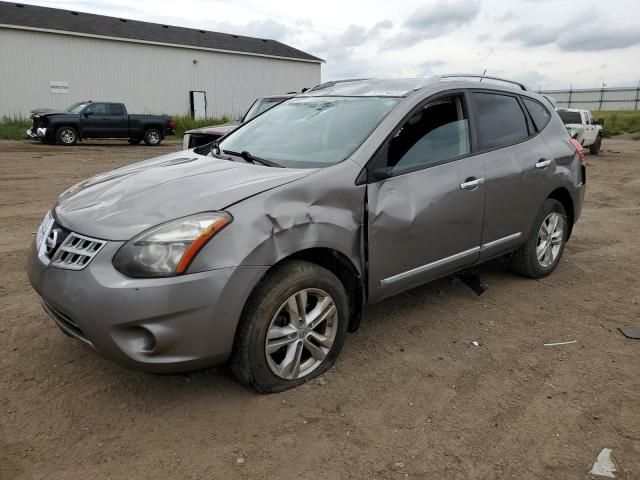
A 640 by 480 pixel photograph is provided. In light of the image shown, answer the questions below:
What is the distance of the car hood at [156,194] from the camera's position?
105 inches

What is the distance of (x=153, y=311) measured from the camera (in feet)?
8.05

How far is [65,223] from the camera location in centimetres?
282

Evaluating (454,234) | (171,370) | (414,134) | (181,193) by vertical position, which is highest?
(414,134)

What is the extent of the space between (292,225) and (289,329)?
22.6 inches

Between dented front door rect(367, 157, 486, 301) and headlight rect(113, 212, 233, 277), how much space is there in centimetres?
106

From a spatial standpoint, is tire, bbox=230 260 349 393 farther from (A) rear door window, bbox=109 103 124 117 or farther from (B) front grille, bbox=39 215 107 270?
(A) rear door window, bbox=109 103 124 117

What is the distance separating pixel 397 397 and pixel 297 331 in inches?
26.5

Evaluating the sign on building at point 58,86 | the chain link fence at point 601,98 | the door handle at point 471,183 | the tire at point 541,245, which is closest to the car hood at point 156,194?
the door handle at point 471,183

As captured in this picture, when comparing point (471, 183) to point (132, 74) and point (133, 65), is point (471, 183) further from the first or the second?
point (133, 65)

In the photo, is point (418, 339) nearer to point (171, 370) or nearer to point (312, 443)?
point (312, 443)

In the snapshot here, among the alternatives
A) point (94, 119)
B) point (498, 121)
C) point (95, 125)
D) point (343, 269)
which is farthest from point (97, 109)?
point (343, 269)

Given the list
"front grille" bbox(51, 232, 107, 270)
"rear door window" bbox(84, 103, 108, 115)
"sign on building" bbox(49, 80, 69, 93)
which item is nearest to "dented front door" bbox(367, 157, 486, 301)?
"front grille" bbox(51, 232, 107, 270)

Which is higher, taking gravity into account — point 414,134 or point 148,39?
point 148,39

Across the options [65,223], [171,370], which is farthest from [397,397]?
[65,223]
